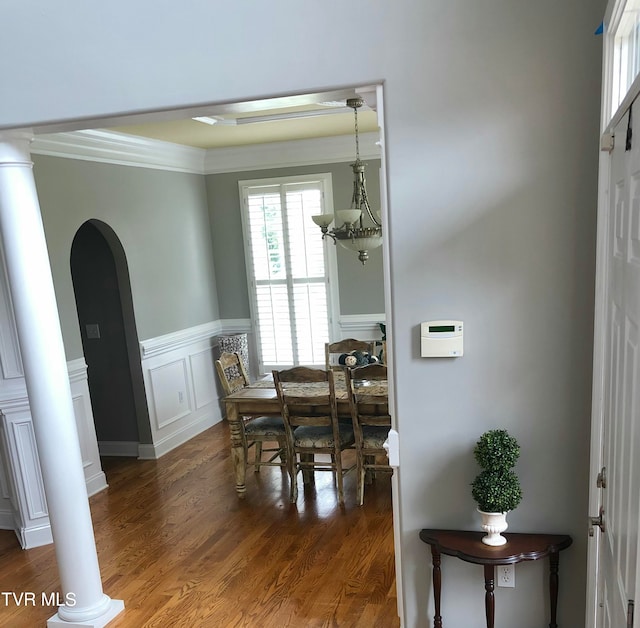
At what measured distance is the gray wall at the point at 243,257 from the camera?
17.8 feet

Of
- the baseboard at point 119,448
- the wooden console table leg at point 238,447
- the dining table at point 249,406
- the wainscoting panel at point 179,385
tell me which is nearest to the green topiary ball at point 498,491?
the dining table at point 249,406

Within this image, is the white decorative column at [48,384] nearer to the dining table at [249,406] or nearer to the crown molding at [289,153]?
the dining table at [249,406]

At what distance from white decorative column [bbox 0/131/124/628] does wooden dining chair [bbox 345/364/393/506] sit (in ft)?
5.47

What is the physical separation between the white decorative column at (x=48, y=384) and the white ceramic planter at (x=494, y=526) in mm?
1844

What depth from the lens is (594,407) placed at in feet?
5.71

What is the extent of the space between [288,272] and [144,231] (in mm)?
1524

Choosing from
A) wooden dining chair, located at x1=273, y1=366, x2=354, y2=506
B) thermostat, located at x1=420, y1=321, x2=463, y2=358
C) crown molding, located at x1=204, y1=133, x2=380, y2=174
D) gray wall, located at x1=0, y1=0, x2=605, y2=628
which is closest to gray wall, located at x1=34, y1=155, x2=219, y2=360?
crown molding, located at x1=204, y1=133, x2=380, y2=174

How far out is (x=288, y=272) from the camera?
570cm

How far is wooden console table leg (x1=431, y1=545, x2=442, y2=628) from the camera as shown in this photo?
2012 mm

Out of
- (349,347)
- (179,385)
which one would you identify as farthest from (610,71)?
(179,385)

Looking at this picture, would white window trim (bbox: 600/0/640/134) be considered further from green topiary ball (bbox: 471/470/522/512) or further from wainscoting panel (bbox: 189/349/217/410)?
wainscoting panel (bbox: 189/349/217/410)

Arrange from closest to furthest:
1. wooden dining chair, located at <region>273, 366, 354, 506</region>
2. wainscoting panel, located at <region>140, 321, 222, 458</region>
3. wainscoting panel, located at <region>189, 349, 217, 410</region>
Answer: wooden dining chair, located at <region>273, 366, 354, 506</region> → wainscoting panel, located at <region>140, 321, 222, 458</region> → wainscoting panel, located at <region>189, 349, 217, 410</region>

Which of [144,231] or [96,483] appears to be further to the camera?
[144,231]

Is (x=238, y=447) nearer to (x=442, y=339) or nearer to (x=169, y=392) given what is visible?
(x=169, y=392)
